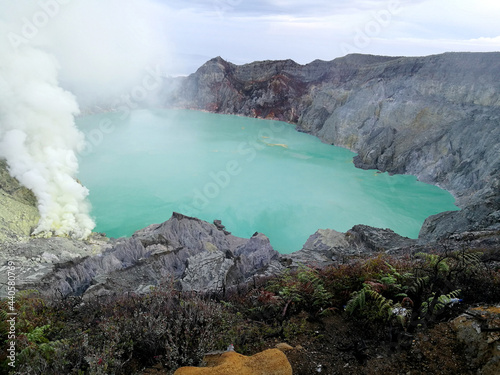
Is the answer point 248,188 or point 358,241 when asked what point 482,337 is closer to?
point 358,241

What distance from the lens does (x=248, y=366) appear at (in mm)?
3004

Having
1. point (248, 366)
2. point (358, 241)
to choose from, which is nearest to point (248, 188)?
point (358, 241)

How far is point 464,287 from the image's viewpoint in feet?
13.9

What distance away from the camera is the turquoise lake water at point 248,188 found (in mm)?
23391

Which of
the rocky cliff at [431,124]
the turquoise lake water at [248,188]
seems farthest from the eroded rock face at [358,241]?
the turquoise lake water at [248,188]

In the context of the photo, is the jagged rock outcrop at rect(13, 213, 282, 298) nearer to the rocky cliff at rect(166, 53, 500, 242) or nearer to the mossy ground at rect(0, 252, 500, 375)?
the mossy ground at rect(0, 252, 500, 375)

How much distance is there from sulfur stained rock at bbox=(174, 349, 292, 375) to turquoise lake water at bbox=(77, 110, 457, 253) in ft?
55.1

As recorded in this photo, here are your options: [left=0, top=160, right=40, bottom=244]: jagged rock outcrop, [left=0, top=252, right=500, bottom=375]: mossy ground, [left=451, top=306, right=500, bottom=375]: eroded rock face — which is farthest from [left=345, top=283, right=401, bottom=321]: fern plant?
[left=0, top=160, right=40, bottom=244]: jagged rock outcrop

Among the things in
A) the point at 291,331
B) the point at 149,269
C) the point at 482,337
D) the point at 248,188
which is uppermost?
the point at 482,337

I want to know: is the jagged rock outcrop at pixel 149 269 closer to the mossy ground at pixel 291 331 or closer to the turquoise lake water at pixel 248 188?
the mossy ground at pixel 291 331

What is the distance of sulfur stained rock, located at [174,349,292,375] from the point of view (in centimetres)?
291

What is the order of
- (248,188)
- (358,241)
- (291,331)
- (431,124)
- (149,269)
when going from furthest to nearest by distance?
(431,124) < (248,188) < (358,241) < (149,269) < (291,331)

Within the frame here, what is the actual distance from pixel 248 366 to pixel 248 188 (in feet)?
88.2

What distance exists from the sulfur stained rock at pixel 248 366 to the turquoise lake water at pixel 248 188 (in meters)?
16.8
